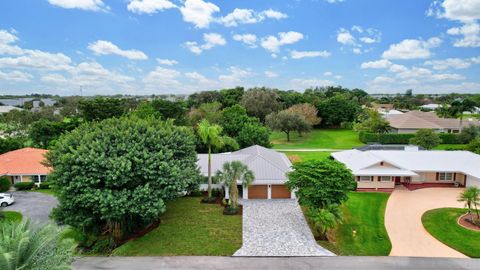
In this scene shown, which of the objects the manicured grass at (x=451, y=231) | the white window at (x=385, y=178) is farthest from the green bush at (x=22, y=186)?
the manicured grass at (x=451, y=231)

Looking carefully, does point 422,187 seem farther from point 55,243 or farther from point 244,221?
point 55,243

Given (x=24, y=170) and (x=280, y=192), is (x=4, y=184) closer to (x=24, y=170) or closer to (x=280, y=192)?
(x=24, y=170)

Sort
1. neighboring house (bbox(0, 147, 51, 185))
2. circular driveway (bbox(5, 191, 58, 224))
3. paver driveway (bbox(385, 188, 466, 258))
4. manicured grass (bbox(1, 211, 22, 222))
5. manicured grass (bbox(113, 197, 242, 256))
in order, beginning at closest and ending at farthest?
manicured grass (bbox(113, 197, 242, 256))
paver driveway (bbox(385, 188, 466, 258))
manicured grass (bbox(1, 211, 22, 222))
circular driveway (bbox(5, 191, 58, 224))
neighboring house (bbox(0, 147, 51, 185))

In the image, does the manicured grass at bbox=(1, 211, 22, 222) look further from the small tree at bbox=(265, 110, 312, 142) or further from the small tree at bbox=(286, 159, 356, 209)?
the small tree at bbox=(265, 110, 312, 142)

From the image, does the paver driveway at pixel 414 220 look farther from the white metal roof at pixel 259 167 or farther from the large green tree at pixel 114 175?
the large green tree at pixel 114 175

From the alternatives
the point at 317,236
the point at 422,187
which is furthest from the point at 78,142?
the point at 422,187

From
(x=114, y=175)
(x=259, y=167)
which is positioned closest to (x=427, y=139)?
(x=259, y=167)

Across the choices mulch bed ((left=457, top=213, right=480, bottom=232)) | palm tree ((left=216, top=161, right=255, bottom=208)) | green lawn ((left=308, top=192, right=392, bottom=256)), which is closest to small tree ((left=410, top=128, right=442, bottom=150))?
green lawn ((left=308, top=192, right=392, bottom=256))

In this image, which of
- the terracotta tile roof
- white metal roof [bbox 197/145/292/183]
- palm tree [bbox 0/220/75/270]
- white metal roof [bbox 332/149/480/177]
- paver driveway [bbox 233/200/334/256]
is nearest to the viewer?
palm tree [bbox 0/220/75/270]
